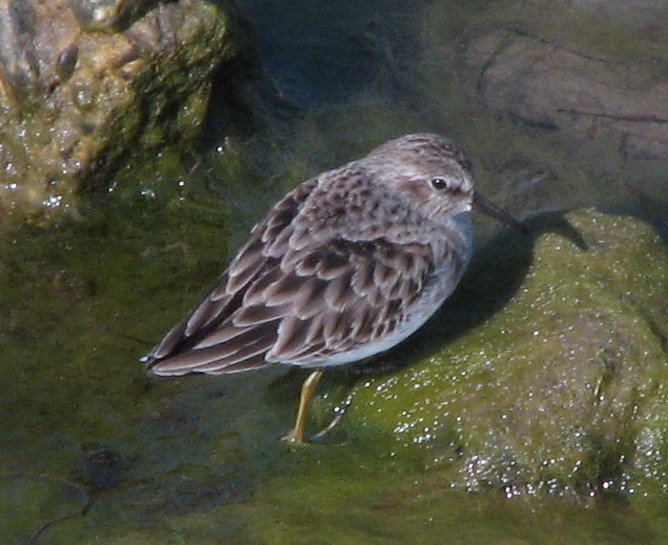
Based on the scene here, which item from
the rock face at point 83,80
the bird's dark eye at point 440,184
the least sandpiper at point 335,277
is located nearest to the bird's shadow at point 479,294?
the least sandpiper at point 335,277

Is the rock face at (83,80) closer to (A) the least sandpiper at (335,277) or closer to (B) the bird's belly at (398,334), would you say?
(A) the least sandpiper at (335,277)

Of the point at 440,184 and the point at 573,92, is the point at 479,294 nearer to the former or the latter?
the point at 440,184

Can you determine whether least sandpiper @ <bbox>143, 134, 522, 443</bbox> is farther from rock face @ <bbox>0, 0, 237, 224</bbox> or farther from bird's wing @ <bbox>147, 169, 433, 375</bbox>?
rock face @ <bbox>0, 0, 237, 224</bbox>

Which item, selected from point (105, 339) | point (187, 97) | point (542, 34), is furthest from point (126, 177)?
point (542, 34)

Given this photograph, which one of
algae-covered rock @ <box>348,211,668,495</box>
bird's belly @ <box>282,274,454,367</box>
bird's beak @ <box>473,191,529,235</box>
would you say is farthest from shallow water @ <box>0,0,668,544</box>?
bird's beak @ <box>473,191,529,235</box>

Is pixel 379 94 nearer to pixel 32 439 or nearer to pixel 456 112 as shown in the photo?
pixel 456 112

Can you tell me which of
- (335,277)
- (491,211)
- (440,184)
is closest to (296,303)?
(335,277)
